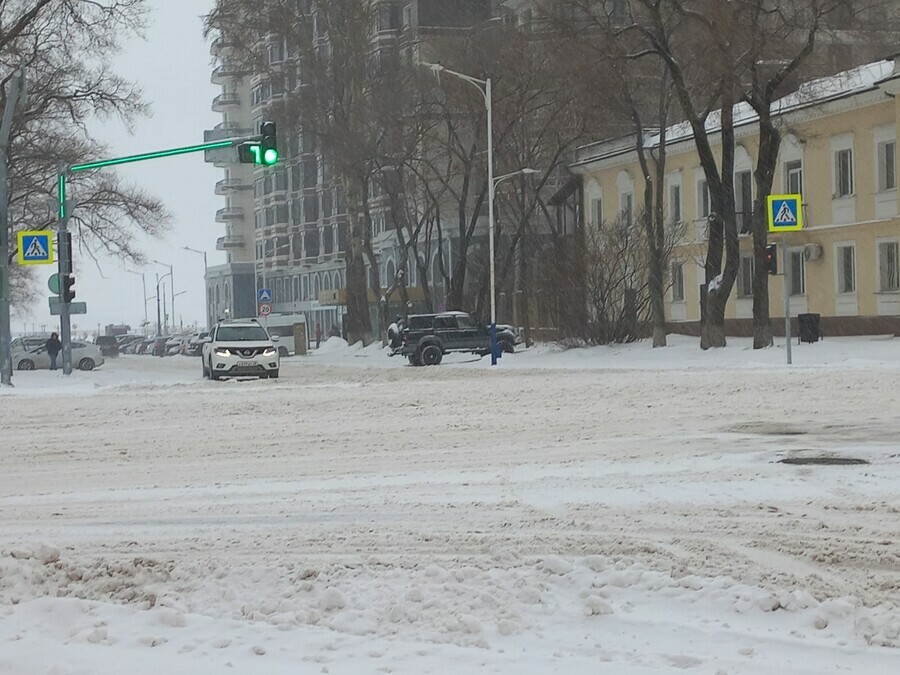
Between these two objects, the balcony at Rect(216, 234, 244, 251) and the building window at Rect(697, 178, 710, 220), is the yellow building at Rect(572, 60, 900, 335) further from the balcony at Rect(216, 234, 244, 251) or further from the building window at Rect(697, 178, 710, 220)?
the balcony at Rect(216, 234, 244, 251)

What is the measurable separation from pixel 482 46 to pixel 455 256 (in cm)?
3534

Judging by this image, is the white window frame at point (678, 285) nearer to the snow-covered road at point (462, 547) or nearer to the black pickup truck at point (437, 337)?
the black pickup truck at point (437, 337)

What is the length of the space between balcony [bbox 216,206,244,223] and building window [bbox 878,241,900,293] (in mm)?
98432

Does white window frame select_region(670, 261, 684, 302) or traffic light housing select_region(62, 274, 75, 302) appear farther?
white window frame select_region(670, 261, 684, 302)

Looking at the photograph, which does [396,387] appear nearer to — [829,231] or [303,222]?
[829,231]

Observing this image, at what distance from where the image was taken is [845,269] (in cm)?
4928

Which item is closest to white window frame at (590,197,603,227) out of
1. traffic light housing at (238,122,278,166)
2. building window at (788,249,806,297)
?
building window at (788,249,806,297)

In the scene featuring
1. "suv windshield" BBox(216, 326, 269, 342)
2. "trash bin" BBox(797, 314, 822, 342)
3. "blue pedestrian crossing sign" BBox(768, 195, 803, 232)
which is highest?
"blue pedestrian crossing sign" BBox(768, 195, 803, 232)

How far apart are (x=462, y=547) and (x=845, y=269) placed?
42279 mm

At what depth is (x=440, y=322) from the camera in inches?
1946

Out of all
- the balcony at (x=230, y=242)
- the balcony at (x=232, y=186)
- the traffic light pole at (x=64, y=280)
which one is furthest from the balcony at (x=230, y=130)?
the traffic light pole at (x=64, y=280)

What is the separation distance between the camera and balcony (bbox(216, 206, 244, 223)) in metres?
139

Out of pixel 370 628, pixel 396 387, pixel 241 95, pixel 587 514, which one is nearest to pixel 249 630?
pixel 370 628

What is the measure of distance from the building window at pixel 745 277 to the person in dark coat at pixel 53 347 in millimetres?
26601
